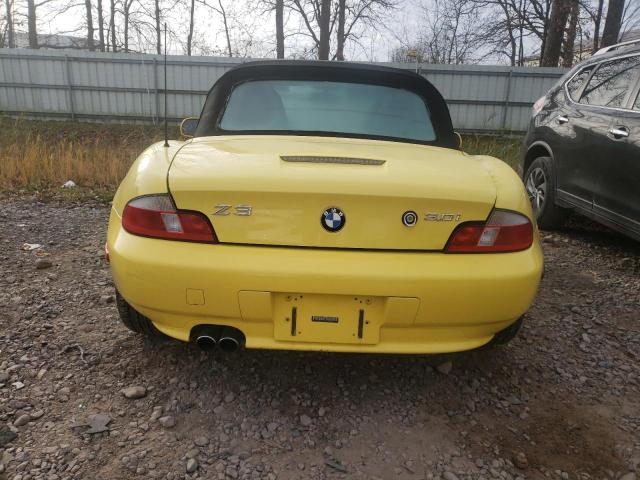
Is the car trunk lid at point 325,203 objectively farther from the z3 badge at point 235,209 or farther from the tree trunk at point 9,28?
the tree trunk at point 9,28

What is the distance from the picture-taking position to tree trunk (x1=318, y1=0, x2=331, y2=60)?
21531 millimetres

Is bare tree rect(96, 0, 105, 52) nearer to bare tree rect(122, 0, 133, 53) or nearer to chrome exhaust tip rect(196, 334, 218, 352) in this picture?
bare tree rect(122, 0, 133, 53)

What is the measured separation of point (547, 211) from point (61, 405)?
177 inches

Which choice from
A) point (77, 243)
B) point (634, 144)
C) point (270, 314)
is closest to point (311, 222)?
point (270, 314)

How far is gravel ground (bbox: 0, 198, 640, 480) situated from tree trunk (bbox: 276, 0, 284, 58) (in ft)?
69.9

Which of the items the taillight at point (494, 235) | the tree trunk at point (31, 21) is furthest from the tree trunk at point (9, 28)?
the taillight at point (494, 235)

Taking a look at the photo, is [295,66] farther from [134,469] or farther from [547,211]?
[547,211]

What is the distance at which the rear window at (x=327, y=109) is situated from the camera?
275cm

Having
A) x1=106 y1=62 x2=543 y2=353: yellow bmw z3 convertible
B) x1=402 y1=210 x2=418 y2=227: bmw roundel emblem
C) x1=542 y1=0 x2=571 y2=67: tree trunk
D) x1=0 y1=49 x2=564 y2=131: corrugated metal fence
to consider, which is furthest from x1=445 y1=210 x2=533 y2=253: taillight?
x1=542 y1=0 x2=571 y2=67: tree trunk

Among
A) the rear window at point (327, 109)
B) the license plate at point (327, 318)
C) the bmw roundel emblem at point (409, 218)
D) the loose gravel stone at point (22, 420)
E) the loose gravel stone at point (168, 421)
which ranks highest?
the rear window at point (327, 109)

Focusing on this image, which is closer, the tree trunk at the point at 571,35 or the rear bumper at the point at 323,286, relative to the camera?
the rear bumper at the point at 323,286

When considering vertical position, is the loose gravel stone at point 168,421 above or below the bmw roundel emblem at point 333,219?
below

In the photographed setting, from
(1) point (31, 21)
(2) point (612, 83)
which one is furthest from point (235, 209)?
(1) point (31, 21)

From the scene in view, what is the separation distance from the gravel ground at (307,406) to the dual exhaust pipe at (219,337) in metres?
0.33
